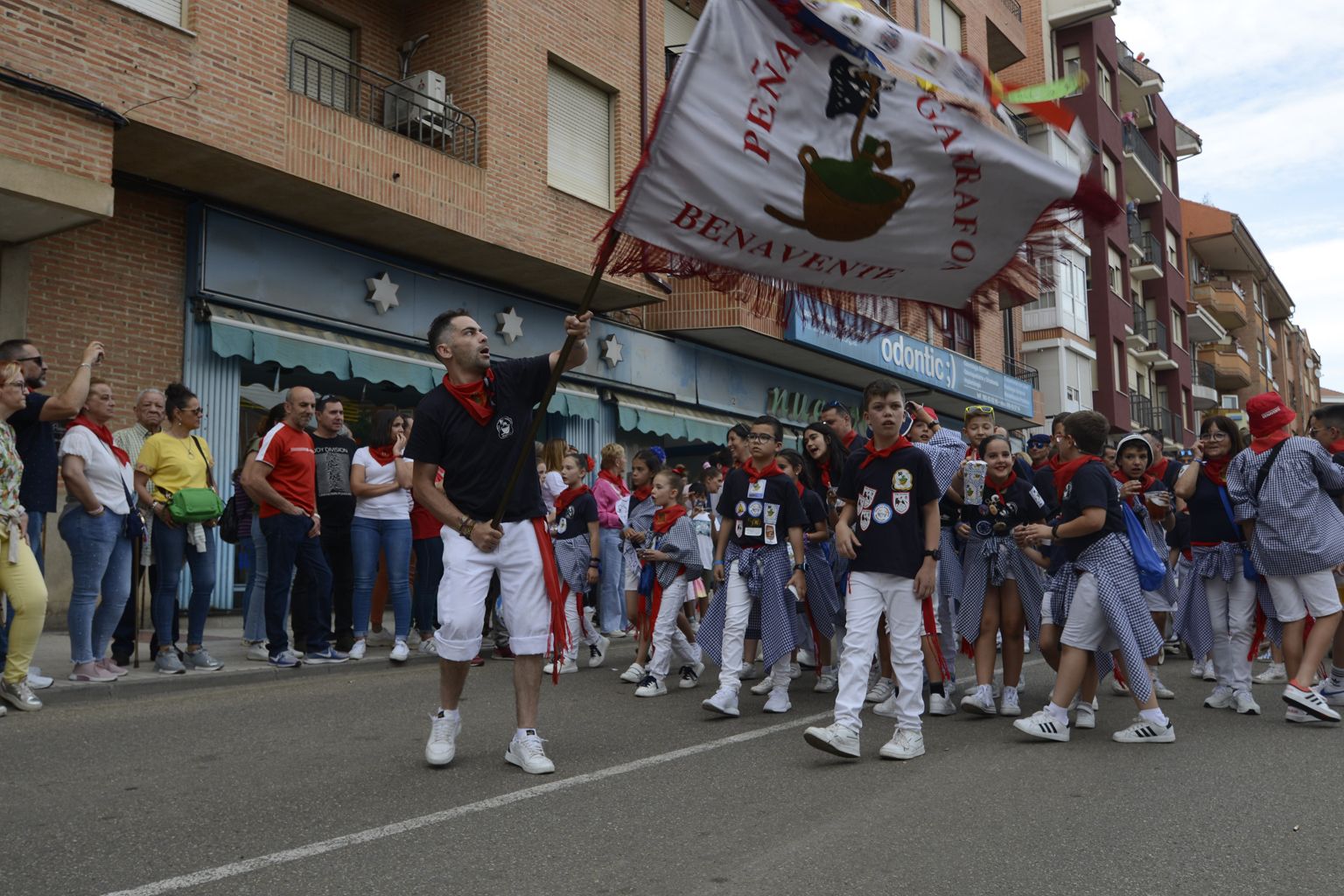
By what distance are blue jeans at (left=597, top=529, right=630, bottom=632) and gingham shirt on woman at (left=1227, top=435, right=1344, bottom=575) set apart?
589cm

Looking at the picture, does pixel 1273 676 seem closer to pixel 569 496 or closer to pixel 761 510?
pixel 761 510

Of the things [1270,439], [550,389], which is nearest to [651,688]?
[550,389]

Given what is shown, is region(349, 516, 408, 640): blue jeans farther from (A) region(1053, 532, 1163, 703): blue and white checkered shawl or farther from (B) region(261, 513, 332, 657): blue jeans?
(A) region(1053, 532, 1163, 703): blue and white checkered shawl

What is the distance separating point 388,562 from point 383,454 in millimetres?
886

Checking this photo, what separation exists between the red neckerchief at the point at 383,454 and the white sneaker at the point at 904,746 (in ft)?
17.5

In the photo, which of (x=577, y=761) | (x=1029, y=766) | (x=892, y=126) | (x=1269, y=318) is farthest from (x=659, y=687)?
(x=1269, y=318)

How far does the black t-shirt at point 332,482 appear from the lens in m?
9.39

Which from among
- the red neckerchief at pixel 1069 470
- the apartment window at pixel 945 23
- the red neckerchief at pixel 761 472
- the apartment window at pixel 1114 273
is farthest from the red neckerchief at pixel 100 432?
the apartment window at pixel 1114 273

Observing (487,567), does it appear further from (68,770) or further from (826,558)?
(826,558)

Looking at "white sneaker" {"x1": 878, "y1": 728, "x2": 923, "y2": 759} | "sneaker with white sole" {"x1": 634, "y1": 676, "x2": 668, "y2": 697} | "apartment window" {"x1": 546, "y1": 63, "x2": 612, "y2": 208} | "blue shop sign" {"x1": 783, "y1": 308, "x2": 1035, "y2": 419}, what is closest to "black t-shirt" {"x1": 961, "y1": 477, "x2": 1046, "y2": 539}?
"white sneaker" {"x1": 878, "y1": 728, "x2": 923, "y2": 759}

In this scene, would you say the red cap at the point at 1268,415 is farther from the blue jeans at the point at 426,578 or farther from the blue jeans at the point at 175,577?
the blue jeans at the point at 175,577

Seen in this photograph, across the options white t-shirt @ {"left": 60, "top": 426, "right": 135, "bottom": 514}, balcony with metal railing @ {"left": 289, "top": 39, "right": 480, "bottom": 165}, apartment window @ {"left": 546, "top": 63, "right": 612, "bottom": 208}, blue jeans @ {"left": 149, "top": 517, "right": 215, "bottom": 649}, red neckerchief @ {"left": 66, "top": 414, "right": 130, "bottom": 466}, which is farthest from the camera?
apartment window @ {"left": 546, "top": 63, "right": 612, "bottom": 208}

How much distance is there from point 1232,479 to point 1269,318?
75153mm

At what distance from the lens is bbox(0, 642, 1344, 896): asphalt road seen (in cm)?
366
